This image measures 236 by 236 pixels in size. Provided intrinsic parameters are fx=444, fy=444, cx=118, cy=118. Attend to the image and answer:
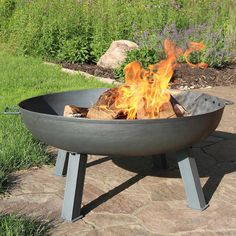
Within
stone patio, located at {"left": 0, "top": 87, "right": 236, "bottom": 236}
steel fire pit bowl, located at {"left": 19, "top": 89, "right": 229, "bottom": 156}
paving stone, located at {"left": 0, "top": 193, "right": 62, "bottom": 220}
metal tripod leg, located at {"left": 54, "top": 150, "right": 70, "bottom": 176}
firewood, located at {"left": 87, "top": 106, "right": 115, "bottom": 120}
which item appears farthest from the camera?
metal tripod leg, located at {"left": 54, "top": 150, "right": 70, "bottom": 176}

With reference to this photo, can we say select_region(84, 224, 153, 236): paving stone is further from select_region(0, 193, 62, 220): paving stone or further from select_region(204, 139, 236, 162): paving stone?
select_region(204, 139, 236, 162): paving stone

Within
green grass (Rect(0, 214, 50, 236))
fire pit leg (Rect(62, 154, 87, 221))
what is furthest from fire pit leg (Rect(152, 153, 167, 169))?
green grass (Rect(0, 214, 50, 236))

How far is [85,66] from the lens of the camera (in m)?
8.61

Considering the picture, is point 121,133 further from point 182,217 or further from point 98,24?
point 98,24

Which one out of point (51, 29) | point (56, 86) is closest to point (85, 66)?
point (51, 29)

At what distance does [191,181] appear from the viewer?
297 cm

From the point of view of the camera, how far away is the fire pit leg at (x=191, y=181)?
296cm

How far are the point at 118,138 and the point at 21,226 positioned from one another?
734 millimetres

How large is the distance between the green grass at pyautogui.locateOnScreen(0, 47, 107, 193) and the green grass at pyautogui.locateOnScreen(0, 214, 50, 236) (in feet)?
1.95

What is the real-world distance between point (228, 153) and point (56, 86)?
10.7 ft

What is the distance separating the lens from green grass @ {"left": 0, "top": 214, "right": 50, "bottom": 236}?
2438mm

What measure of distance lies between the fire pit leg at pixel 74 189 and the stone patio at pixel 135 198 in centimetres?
6

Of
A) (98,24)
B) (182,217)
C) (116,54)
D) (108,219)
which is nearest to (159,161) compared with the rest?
(182,217)

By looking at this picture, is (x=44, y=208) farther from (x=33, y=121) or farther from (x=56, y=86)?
(x=56, y=86)
